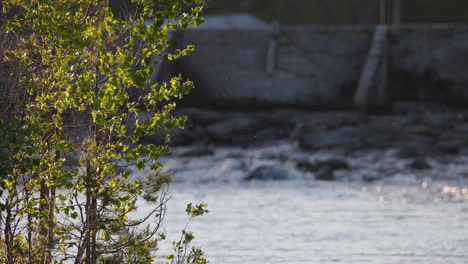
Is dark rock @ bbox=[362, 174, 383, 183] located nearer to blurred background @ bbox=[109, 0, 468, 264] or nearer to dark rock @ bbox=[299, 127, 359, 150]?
blurred background @ bbox=[109, 0, 468, 264]

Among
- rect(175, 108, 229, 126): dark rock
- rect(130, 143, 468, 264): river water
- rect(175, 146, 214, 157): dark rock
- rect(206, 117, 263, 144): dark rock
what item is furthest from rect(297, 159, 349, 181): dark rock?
rect(175, 108, 229, 126): dark rock

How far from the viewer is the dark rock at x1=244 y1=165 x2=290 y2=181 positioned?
1906 cm

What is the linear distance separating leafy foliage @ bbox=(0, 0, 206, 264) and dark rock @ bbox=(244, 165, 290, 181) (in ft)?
44.8

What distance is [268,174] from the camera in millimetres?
19188

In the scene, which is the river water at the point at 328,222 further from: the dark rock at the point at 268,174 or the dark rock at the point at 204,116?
the dark rock at the point at 204,116

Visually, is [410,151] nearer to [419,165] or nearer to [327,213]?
[419,165]

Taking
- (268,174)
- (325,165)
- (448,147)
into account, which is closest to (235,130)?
(448,147)

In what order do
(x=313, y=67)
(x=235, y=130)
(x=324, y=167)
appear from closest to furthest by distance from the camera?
(x=324, y=167) < (x=235, y=130) < (x=313, y=67)

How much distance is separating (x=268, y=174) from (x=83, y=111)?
45.7 feet

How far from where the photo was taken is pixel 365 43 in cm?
Result: 3353

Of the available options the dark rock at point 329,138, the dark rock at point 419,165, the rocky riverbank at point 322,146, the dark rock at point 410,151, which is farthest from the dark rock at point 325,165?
the dark rock at point 329,138

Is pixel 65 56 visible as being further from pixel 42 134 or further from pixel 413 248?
pixel 413 248

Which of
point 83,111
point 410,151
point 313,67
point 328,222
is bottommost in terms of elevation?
point 83,111

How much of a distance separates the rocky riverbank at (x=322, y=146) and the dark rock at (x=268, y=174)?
0.02 meters
